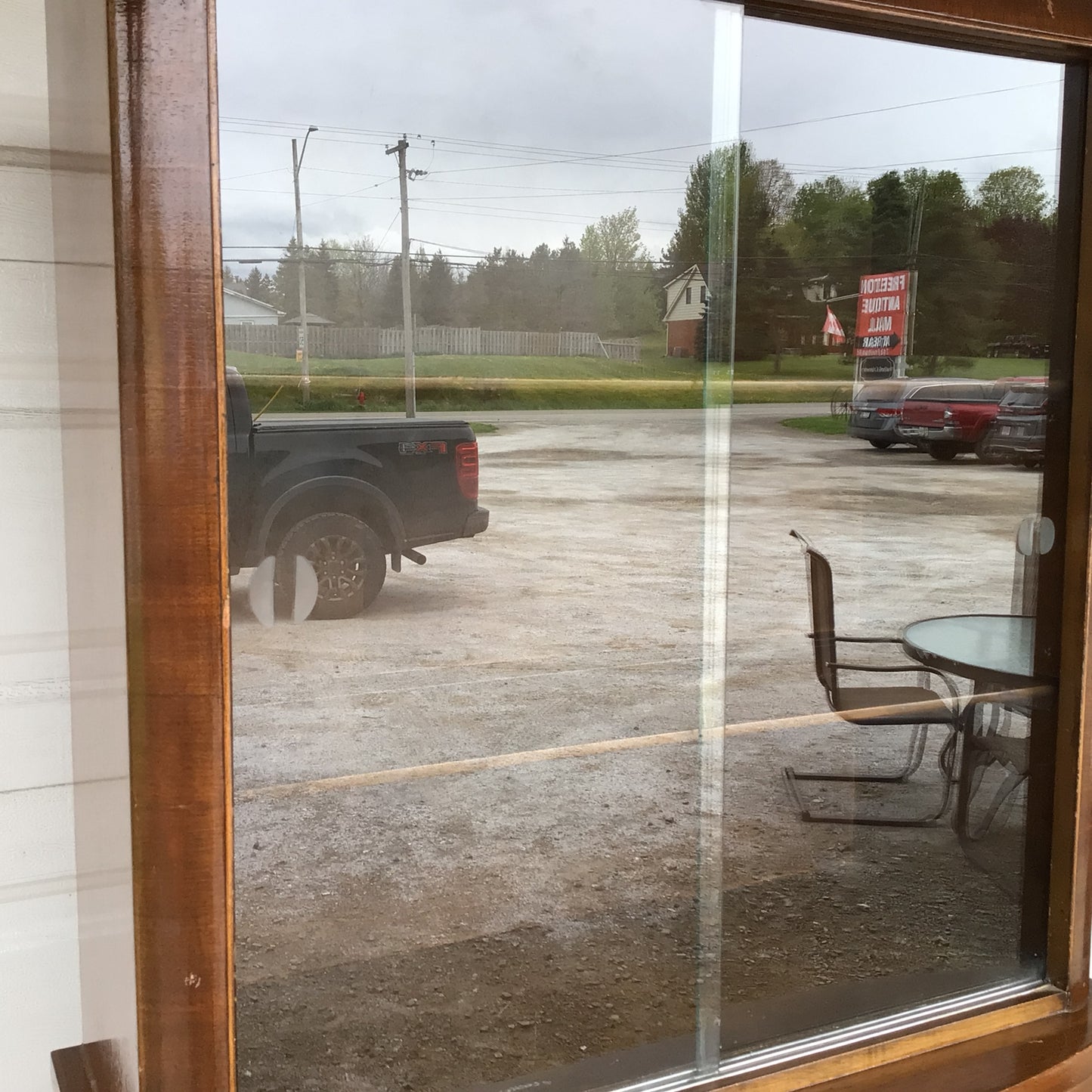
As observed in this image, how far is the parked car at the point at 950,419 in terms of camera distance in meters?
1.48

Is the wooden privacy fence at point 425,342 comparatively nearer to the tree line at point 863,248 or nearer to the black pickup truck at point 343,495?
the black pickup truck at point 343,495

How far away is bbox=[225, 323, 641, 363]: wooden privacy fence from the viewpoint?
1.08 metres

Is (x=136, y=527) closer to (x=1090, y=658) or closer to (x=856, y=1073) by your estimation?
(x=856, y=1073)

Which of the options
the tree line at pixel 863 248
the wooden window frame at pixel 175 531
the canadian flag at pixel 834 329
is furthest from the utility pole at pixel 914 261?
the wooden window frame at pixel 175 531

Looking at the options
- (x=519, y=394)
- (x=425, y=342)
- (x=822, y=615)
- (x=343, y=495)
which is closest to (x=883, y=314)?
(x=822, y=615)

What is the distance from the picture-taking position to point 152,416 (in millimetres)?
828

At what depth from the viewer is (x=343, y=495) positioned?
3.92 feet

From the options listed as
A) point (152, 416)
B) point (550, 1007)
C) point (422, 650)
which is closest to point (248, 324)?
point (152, 416)

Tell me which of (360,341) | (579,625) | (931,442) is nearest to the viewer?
(360,341)

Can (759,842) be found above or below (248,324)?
below

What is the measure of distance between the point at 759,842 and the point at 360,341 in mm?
891

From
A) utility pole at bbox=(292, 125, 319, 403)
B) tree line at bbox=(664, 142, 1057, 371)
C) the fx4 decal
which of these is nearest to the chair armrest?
tree line at bbox=(664, 142, 1057, 371)

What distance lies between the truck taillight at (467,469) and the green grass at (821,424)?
461 millimetres

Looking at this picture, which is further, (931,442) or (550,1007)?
(931,442)
